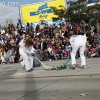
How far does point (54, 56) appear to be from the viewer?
22844mm

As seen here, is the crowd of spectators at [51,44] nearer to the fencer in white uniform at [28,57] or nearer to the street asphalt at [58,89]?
the fencer in white uniform at [28,57]

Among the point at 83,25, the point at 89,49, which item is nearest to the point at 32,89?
the point at 89,49

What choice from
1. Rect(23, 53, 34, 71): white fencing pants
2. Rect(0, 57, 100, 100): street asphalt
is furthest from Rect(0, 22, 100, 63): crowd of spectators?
Rect(0, 57, 100, 100): street asphalt

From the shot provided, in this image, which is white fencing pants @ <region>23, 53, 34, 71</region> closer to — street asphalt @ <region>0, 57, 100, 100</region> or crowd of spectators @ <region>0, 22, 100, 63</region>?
street asphalt @ <region>0, 57, 100, 100</region>

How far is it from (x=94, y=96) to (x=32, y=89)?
95.0 inches

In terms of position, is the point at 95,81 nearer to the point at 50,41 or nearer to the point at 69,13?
the point at 50,41

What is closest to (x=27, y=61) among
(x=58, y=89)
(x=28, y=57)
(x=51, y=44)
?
(x=28, y=57)

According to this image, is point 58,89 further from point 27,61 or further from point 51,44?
point 51,44

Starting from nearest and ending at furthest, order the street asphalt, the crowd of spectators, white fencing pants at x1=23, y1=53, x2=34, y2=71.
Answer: the street asphalt < white fencing pants at x1=23, y1=53, x2=34, y2=71 < the crowd of spectators

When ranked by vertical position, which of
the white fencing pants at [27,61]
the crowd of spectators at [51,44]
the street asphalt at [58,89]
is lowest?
the street asphalt at [58,89]

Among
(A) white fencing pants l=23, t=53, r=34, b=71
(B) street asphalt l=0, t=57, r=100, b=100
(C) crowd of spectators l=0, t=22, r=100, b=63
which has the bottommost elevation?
(B) street asphalt l=0, t=57, r=100, b=100

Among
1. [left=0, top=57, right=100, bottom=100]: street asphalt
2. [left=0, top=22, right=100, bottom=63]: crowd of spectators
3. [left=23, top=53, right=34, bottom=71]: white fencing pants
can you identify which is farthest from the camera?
[left=0, top=22, right=100, bottom=63]: crowd of spectators

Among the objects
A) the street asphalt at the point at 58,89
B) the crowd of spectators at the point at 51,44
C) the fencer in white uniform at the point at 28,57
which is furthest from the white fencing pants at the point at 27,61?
the crowd of spectators at the point at 51,44

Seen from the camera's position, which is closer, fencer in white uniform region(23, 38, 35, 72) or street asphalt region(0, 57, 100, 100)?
street asphalt region(0, 57, 100, 100)
